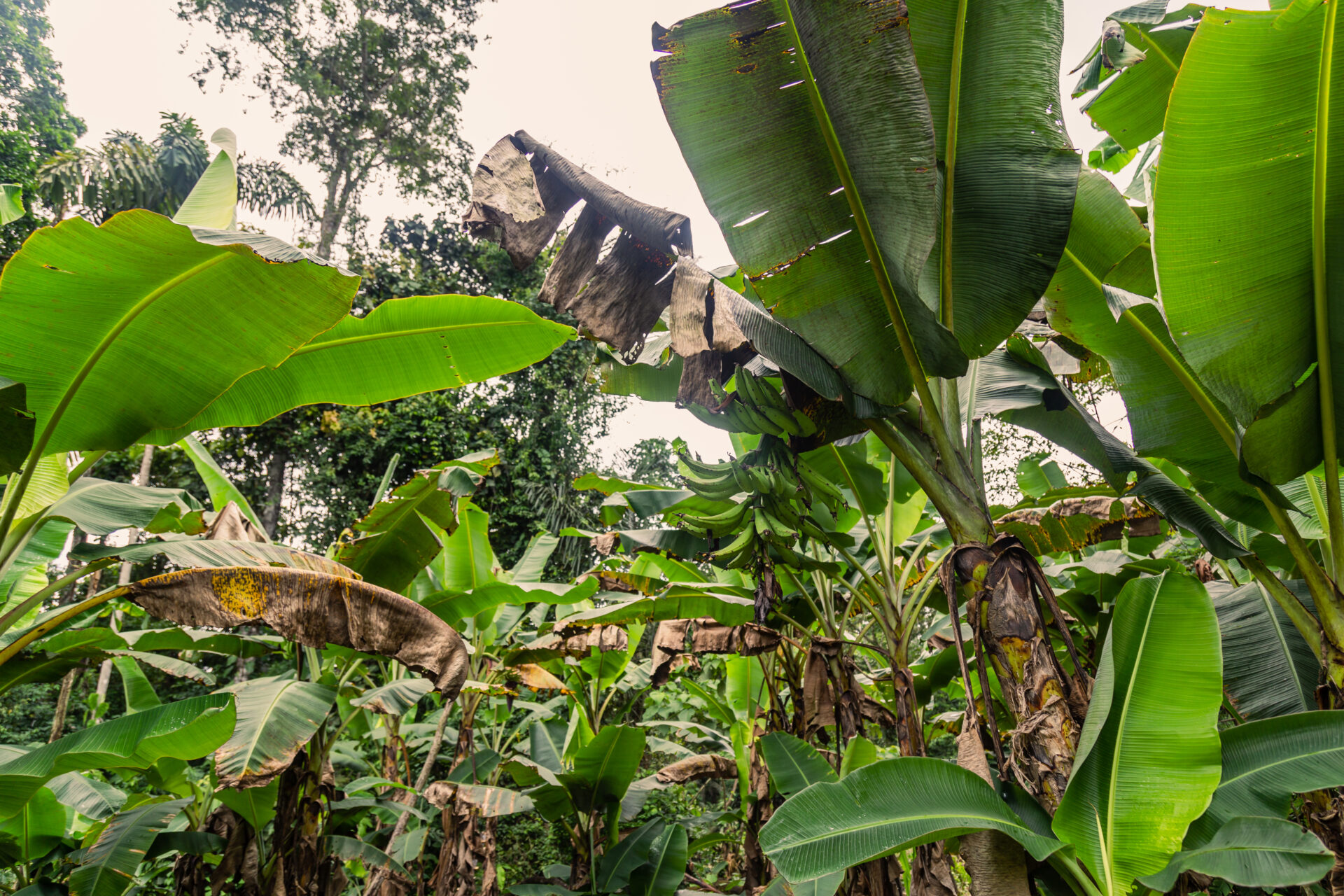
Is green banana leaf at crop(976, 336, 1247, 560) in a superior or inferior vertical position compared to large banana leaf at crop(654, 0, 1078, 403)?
inferior

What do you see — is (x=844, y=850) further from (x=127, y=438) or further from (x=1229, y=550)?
(x=127, y=438)

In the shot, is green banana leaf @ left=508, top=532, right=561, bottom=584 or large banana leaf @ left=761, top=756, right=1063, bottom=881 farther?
green banana leaf @ left=508, top=532, right=561, bottom=584

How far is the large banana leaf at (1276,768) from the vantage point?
1.29 m

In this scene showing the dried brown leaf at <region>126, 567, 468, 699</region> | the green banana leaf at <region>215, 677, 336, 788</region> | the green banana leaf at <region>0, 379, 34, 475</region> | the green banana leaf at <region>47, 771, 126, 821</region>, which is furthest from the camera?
the green banana leaf at <region>47, 771, 126, 821</region>

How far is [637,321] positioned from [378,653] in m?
1.26

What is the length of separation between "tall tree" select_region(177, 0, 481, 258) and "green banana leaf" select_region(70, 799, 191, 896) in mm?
9383

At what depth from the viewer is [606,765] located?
3.36 m

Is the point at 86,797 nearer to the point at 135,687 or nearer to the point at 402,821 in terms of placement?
the point at 135,687

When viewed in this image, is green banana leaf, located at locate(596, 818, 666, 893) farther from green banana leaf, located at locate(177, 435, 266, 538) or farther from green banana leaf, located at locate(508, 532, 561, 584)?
green banana leaf, located at locate(177, 435, 266, 538)

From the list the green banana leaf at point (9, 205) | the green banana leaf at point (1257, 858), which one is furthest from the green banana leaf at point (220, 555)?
the green banana leaf at point (1257, 858)

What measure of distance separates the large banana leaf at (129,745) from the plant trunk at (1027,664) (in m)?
Result: 2.37

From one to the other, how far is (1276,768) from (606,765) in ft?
9.13

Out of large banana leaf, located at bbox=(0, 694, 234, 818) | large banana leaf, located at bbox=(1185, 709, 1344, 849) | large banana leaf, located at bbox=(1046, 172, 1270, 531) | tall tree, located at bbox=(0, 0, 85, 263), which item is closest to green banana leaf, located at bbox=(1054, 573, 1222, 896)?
large banana leaf, located at bbox=(1185, 709, 1344, 849)

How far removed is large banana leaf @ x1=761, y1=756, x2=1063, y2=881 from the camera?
121cm
